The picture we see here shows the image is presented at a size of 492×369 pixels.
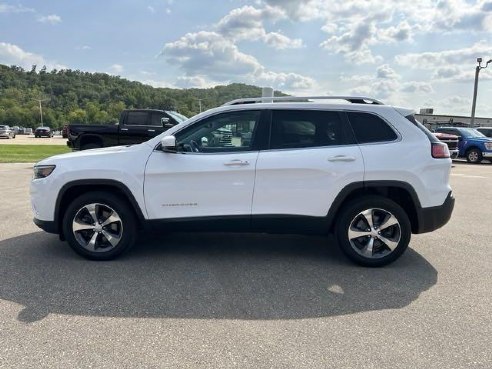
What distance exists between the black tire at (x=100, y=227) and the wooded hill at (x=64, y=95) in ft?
253

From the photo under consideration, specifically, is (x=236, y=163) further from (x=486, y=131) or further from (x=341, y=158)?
(x=486, y=131)

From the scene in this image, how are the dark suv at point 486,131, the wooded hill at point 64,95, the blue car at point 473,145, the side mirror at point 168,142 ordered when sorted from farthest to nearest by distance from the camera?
the wooded hill at point 64,95 < the dark suv at point 486,131 < the blue car at point 473,145 < the side mirror at point 168,142

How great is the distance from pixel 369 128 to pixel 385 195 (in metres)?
0.79

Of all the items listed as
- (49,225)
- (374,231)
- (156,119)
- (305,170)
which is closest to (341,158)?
(305,170)

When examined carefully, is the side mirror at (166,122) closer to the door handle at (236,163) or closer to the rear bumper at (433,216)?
the door handle at (236,163)

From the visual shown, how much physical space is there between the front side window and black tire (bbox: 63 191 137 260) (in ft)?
3.17

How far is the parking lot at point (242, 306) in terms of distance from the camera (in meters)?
2.92

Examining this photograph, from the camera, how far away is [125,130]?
1287 centimetres

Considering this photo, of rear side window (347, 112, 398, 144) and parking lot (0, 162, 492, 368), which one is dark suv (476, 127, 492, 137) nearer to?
parking lot (0, 162, 492, 368)

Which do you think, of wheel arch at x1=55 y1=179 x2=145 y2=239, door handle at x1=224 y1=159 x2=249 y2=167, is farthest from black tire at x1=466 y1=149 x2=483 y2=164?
wheel arch at x1=55 y1=179 x2=145 y2=239

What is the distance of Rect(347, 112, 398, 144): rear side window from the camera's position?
4.62 m

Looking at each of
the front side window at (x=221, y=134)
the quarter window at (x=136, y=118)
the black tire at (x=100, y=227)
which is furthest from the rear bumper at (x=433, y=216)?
the quarter window at (x=136, y=118)

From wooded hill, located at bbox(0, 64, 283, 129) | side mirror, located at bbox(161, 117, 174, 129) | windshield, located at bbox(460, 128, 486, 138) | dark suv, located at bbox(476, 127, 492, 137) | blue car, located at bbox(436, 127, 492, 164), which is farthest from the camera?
wooded hill, located at bbox(0, 64, 283, 129)

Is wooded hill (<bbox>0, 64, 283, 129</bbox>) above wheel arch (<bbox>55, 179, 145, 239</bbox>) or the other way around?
above
